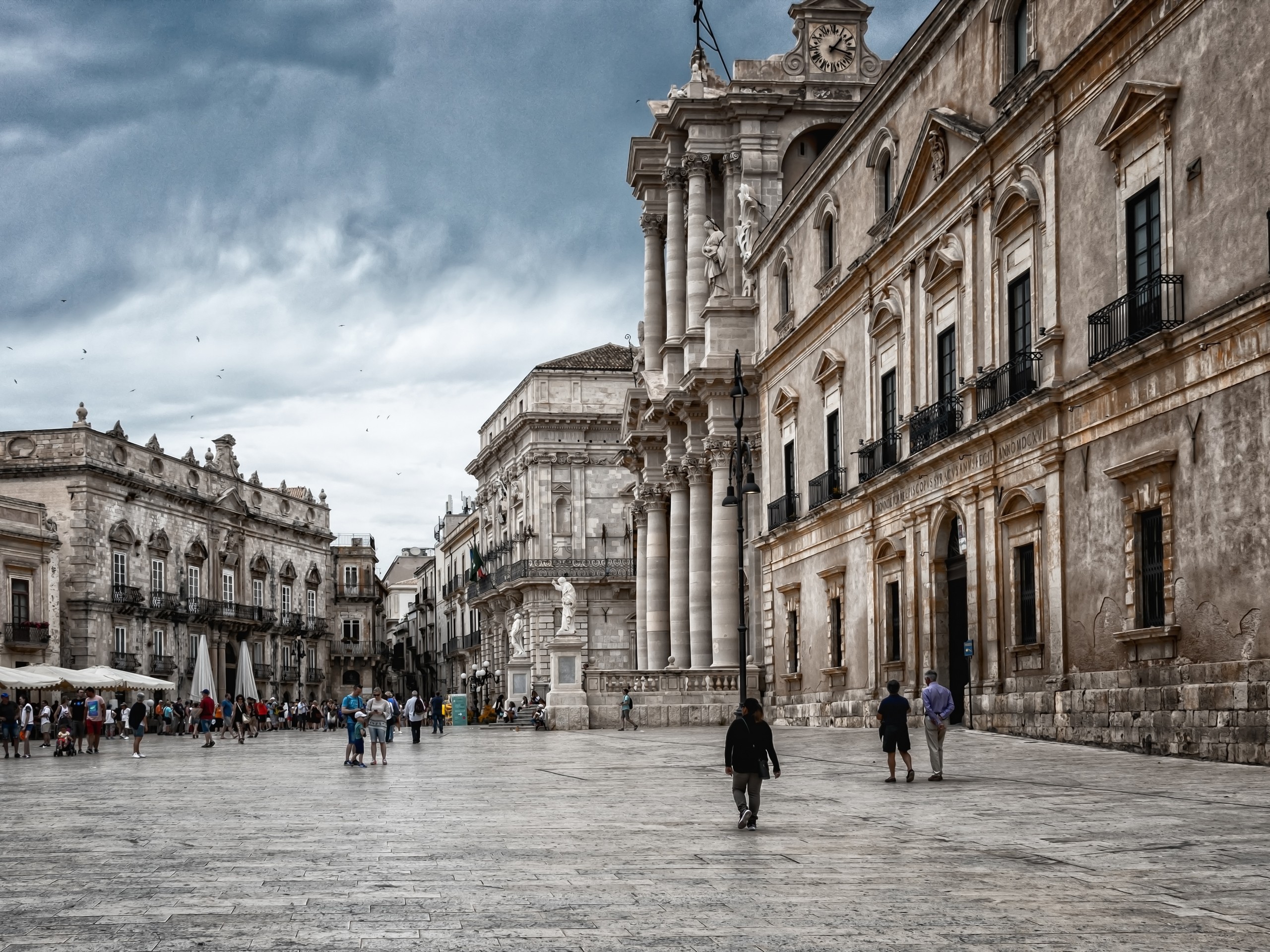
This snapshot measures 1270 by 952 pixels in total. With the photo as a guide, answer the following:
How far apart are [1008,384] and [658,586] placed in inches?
1047

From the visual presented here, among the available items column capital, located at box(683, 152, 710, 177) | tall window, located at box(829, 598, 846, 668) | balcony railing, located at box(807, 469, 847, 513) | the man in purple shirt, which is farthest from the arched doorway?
column capital, located at box(683, 152, 710, 177)

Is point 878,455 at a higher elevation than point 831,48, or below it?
below

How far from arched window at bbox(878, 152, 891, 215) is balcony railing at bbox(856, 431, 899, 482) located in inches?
172

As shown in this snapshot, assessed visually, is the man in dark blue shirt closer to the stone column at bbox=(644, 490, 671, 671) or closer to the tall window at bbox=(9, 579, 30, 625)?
the stone column at bbox=(644, 490, 671, 671)

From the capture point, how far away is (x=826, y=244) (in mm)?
35344

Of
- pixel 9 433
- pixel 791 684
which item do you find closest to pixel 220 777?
pixel 791 684

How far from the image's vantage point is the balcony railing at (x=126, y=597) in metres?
65.1

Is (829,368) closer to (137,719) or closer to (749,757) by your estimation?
(137,719)

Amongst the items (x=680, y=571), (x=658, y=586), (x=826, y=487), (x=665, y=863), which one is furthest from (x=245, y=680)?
(x=665, y=863)

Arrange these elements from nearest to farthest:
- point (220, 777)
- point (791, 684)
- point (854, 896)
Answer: point (854, 896) < point (220, 777) < point (791, 684)

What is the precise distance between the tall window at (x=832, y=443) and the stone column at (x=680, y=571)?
1247cm

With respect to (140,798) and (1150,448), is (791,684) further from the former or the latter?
(140,798)

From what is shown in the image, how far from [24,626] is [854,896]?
54.2 meters

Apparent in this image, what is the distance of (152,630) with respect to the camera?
6894 cm
